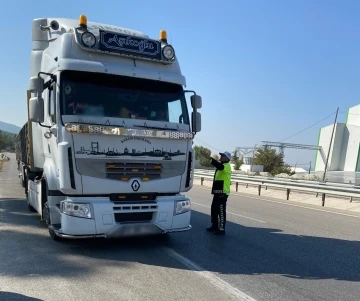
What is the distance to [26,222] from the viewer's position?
879cm

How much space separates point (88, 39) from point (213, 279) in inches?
170

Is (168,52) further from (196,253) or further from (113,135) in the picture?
(196,253)

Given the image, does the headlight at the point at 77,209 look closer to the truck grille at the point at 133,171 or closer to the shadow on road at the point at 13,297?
the truck grille at the point at 133,171

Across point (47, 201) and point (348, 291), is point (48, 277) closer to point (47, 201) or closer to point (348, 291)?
point (47, 201)

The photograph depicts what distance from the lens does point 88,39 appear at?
6.36 meters

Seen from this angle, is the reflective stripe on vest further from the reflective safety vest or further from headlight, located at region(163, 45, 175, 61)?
headlight, located at region(163, 45, 175, 61)

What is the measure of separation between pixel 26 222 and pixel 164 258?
4315 mm

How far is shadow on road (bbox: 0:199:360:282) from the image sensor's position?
5516 mm

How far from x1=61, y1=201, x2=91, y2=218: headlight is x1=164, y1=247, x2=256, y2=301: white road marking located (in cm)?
154

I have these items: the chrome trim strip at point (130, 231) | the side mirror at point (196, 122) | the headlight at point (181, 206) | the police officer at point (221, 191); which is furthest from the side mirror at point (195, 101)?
the chrome trim strip at point (130, 231)

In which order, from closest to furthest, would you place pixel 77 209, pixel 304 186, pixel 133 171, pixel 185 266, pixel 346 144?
pixel 185 266, pixel 77 209, pixel 133 171, pixel 304 186, pixel 346 144

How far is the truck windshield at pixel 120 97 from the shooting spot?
6.15m

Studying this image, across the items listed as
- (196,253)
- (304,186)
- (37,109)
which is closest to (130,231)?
(196,253)

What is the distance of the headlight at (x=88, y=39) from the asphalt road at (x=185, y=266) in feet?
11.4
